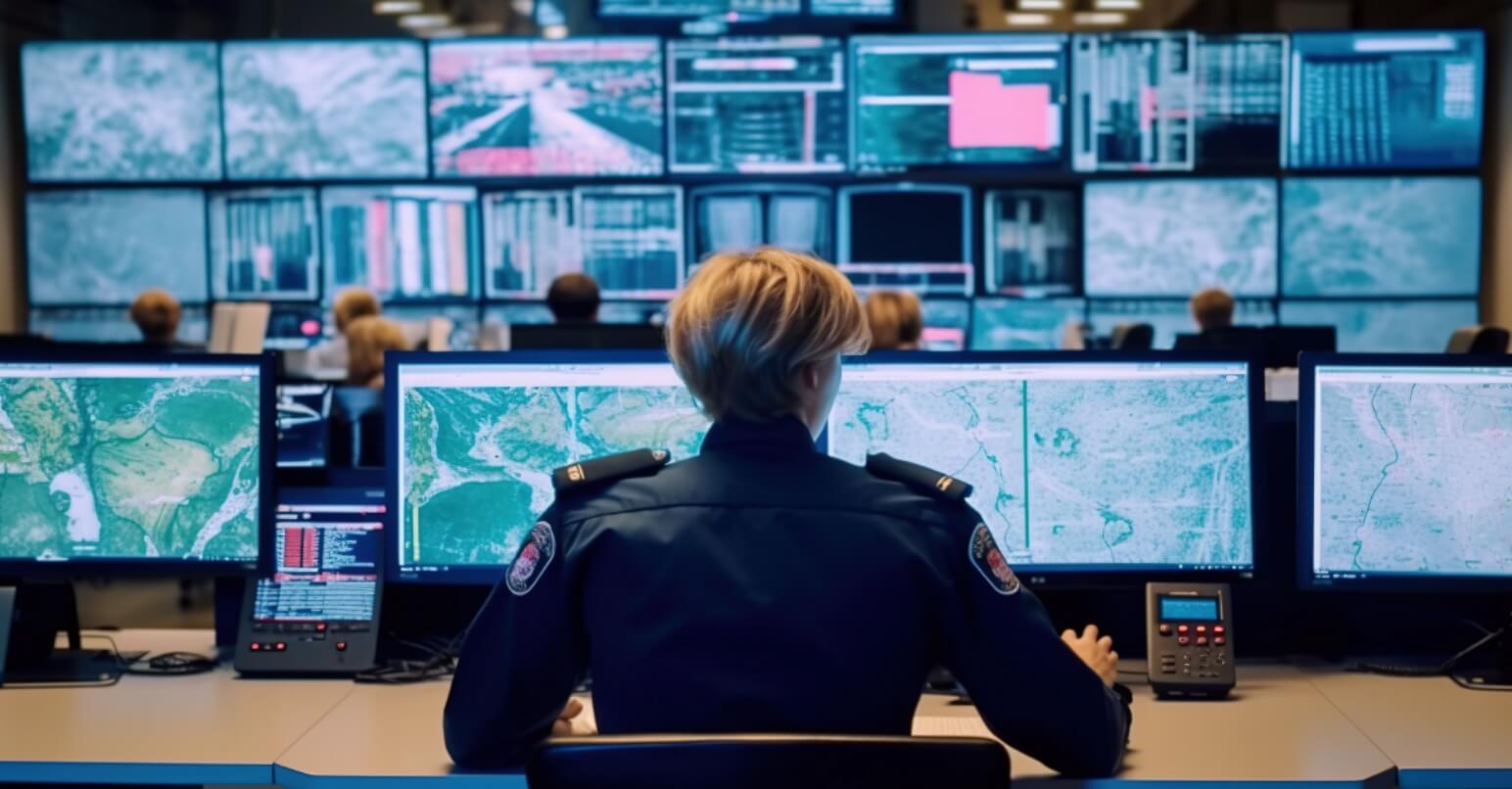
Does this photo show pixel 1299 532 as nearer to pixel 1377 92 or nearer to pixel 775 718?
pixel 775 718

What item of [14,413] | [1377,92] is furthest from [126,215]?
[1377,92]

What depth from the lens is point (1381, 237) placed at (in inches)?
231

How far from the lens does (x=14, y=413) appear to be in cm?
212

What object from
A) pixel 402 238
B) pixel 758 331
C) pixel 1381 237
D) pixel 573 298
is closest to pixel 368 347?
pixel 573 298

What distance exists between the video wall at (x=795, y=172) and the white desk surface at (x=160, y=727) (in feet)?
13.0

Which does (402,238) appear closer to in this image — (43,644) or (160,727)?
(43,644)

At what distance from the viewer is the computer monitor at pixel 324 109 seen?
5.98m

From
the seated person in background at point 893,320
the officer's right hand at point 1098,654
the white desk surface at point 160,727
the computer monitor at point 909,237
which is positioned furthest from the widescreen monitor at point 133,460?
the computer monitor at point 909,237

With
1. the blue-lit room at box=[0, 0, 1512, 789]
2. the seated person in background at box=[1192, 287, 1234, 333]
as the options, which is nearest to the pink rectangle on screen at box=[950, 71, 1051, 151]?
the seated person in background at box=[1192, 287, 1234, 333]

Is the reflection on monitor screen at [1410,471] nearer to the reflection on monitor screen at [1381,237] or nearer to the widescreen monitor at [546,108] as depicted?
the reflection on monitor screen at [1381,237]

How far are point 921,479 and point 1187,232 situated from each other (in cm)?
477

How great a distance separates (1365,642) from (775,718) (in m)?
1.26

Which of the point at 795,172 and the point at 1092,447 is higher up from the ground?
the point at 795,172

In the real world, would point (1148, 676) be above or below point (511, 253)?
below
